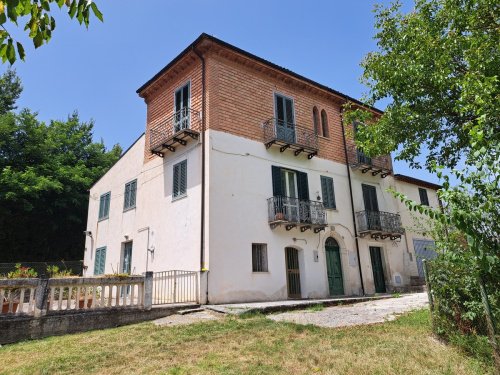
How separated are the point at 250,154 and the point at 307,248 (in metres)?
4.53

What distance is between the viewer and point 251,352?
5809 mm

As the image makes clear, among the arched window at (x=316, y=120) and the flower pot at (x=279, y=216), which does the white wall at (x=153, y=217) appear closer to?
the flower pot at (x=279, y=216)

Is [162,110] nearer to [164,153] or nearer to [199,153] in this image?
[164,153]

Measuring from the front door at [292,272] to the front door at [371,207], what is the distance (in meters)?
4.61

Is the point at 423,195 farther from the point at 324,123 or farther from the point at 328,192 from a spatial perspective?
the point at 328,192

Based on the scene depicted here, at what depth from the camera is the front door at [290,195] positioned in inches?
571

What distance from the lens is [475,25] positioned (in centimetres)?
959

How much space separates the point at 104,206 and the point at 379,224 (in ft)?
48.3

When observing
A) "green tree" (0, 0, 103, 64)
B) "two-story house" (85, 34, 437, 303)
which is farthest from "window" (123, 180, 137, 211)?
"green tree" (0, 0, 103, 64)

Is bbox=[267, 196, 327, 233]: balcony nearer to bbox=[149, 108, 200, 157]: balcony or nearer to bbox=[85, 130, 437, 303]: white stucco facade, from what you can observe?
bbox=[85, 130, 437, 303]: white stucco facade

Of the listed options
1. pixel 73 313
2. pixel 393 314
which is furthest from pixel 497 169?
pixel 73 313

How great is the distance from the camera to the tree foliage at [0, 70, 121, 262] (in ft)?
78.3

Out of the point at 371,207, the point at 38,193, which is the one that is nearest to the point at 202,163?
the point at 371,207

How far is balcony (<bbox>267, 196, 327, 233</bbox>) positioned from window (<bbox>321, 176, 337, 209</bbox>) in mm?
1049
